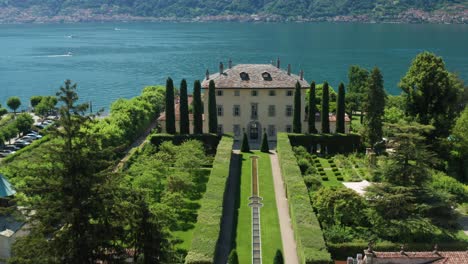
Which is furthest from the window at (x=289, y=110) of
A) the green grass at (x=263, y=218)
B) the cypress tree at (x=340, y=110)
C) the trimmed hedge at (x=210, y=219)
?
the trimmed hedge at (x=210, y=219)

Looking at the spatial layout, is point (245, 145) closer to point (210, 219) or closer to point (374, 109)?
point (374, 109)

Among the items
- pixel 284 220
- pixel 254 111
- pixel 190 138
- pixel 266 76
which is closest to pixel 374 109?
pixel 266 76

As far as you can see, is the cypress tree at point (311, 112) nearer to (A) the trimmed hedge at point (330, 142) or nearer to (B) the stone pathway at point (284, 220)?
(A) the trimmed hedge at point (330, 142)

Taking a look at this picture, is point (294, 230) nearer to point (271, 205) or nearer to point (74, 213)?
point (271, 205)

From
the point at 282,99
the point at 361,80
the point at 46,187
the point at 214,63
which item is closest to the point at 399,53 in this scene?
the point at 214,63

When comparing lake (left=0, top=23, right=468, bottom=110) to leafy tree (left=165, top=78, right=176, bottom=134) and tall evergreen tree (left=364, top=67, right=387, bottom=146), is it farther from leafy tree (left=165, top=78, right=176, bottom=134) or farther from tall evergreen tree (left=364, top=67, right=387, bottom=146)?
tall evergreen tree (left=364, top=67, right=387, bottom=146)
